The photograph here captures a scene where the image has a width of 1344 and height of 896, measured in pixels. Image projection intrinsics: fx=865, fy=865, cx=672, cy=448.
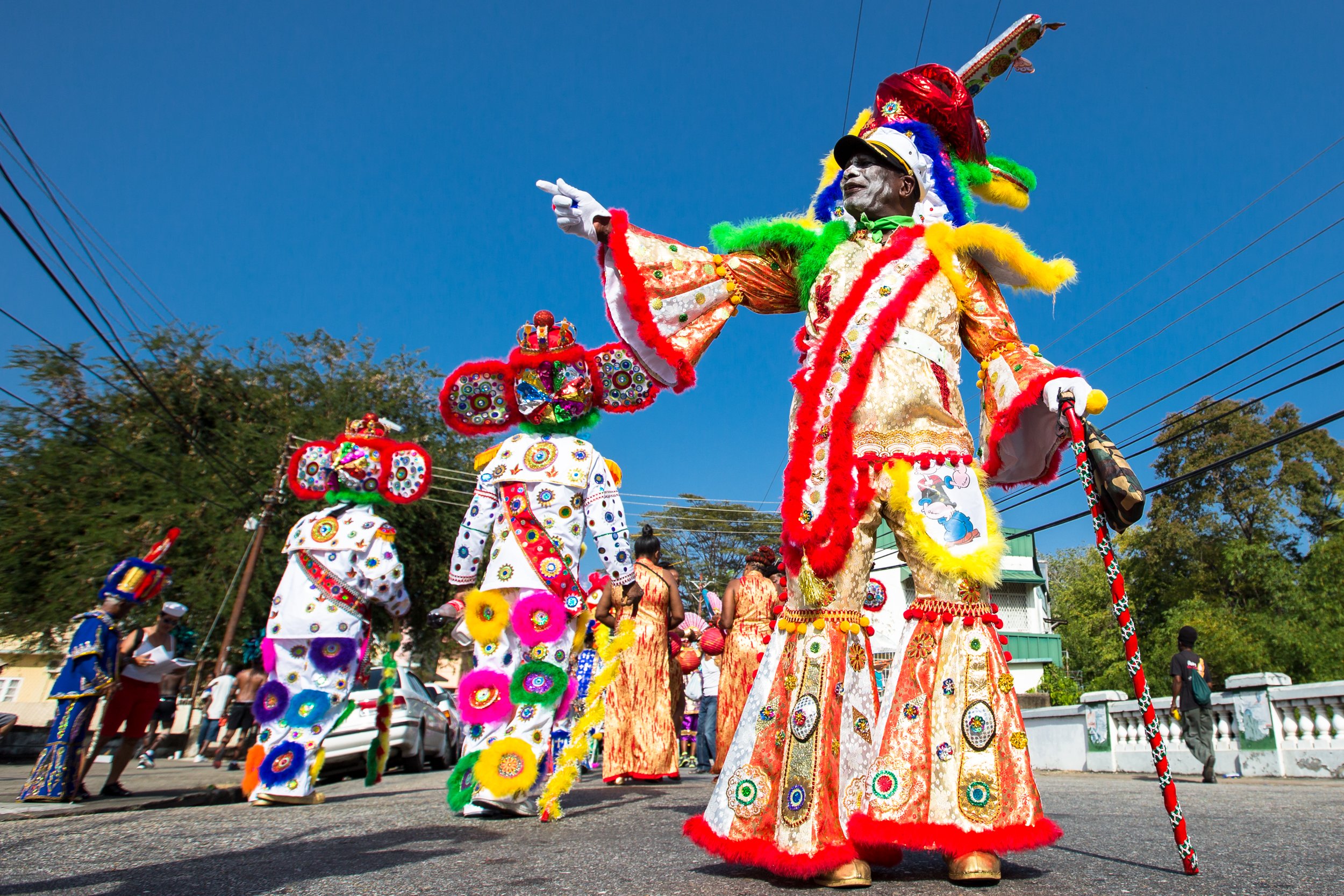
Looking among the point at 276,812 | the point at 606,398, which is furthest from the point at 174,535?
the point at 606,398

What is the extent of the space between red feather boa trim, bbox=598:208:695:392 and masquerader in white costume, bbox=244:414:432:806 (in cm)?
314

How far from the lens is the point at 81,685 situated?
516 centimetres

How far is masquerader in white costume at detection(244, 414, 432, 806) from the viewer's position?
16.7 ft

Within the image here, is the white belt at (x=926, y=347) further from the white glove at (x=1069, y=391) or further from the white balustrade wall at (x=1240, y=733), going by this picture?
the white balustrade wall at (x=1240, y=733)

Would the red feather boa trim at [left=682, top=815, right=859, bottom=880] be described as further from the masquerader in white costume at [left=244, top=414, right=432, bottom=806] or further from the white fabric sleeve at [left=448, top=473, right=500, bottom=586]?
the masquerader in white costume at [left=244, top=414, right=432, bottom=806]

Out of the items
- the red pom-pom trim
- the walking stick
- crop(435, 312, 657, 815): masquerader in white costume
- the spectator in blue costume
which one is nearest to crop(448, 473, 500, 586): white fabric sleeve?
crop(435, 312, 657, 815): masquerader in white costume

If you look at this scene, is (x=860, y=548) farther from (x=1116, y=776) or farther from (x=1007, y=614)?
(x=1007, y=614)

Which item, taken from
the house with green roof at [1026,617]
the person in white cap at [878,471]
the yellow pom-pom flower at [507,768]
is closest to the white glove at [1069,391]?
the person in white cap at [878,471]

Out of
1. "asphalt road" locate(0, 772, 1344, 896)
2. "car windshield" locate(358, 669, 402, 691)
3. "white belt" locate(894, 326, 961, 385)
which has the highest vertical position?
"white belt" locate(894, 326, 961, 385)

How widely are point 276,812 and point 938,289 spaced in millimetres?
4104

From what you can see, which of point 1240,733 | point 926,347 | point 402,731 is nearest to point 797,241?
point 926,347

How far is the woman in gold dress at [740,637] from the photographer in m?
7.46

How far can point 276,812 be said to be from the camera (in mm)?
4469

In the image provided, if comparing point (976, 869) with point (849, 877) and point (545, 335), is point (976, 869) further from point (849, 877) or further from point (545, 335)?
point (545, 335)
